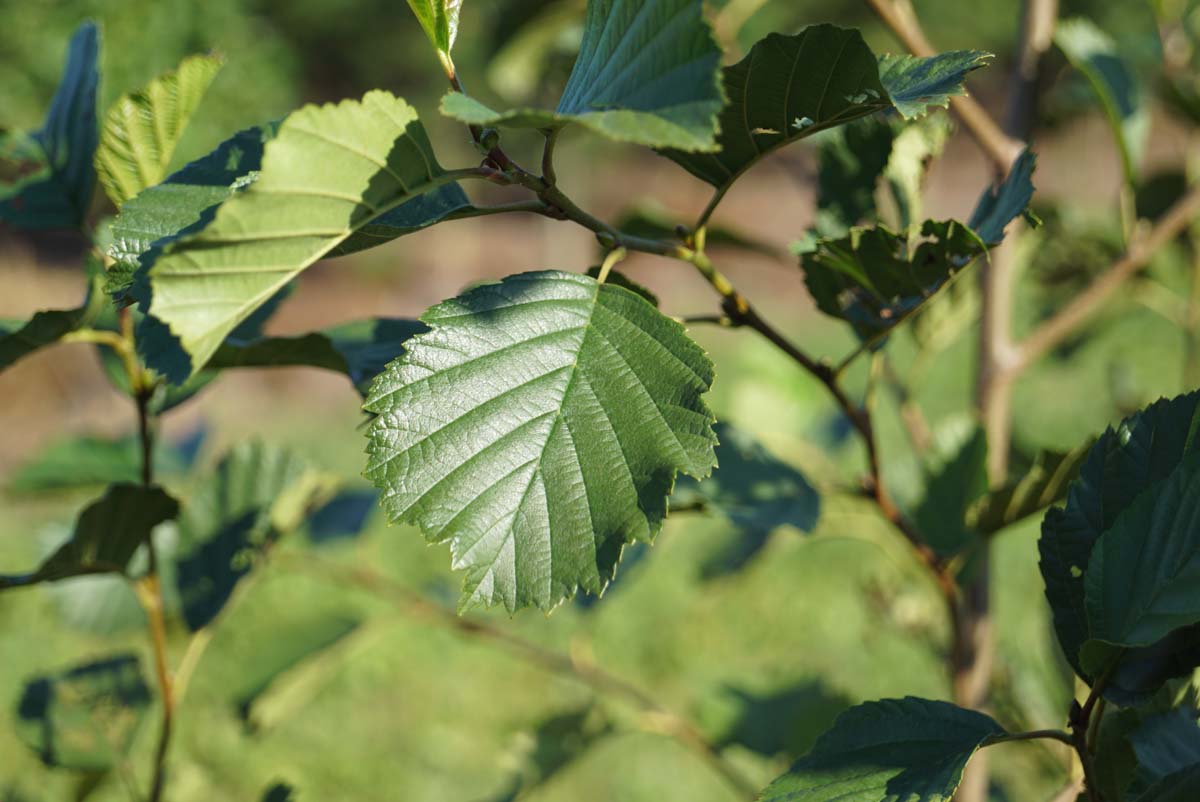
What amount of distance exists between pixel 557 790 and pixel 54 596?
5.30ft

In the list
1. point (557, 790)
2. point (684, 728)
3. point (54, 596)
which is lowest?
point (557, 790)

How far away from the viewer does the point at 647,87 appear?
47 centimetres

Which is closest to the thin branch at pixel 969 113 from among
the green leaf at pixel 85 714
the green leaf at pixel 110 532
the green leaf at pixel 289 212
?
the green leaf at pixel 289 212

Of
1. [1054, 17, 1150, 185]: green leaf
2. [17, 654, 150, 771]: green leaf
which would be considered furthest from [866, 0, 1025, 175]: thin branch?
[17, 654, 150, 771]: green leaf

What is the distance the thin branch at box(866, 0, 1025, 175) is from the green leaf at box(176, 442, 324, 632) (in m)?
0.72

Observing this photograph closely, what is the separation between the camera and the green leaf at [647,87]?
43 centimetres

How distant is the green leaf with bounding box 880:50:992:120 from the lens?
1.71ft

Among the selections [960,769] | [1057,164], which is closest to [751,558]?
[960,769]

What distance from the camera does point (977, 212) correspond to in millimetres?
703

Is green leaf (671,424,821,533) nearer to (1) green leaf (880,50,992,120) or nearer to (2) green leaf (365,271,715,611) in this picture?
(2) green leaf (365,271,715,611)

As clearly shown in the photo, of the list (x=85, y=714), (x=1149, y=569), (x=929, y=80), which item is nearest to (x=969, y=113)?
(x=929, y=80)

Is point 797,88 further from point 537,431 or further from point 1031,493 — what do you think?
point 1031,493

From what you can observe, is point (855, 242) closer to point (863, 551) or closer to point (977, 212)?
point (977, 212)

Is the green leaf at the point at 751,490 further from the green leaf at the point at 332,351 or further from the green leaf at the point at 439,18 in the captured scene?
the green leaf at the point at 439,18
